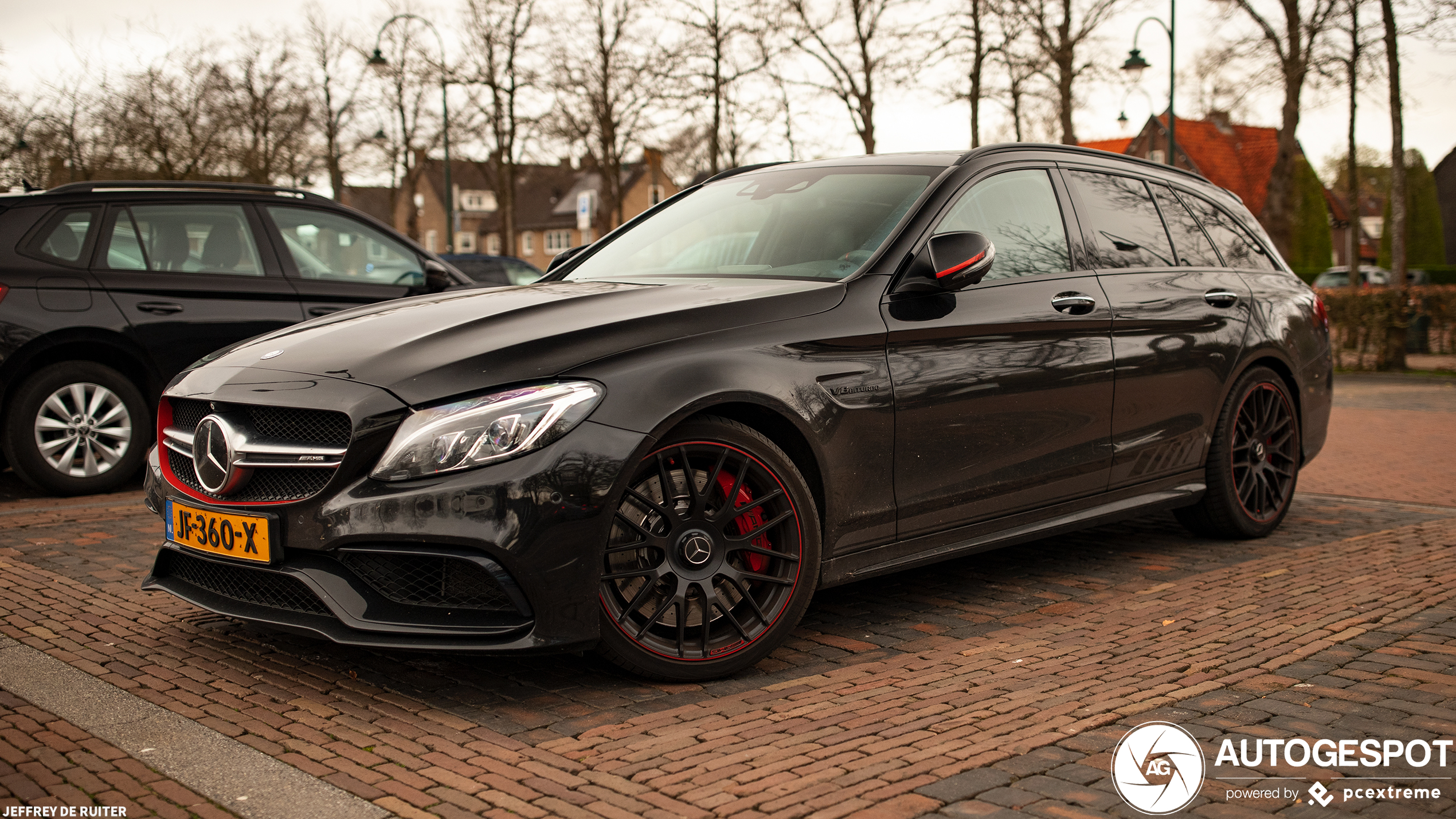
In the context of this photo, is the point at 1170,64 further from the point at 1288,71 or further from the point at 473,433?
the point at 473,433

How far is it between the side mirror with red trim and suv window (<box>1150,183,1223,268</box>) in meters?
1.93

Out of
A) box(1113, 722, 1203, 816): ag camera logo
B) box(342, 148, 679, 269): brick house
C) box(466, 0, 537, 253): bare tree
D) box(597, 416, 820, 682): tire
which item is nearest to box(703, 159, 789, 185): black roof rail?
box(597, 416, 820, 682): tire

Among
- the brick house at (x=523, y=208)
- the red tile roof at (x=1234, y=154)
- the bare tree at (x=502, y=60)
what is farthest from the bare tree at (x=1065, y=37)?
the brick house at (x=523, y=208)

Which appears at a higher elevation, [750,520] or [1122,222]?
[1122,222]

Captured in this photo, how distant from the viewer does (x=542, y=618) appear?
3312 millimetres

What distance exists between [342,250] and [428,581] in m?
5.00

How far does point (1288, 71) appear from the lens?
21.5 meters

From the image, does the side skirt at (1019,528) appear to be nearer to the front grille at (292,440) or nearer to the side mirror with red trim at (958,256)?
the side mirror with red trim at (958,256)

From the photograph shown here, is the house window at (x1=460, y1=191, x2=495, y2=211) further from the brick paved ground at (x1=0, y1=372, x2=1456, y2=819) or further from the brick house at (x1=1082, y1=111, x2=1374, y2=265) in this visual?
the brick paved ground at (x1=0, y1=372, x2=1456, y2=819)

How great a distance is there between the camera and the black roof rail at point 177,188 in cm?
702

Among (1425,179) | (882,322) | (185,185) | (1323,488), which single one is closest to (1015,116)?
(1323,488)

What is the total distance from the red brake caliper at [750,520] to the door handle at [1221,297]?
291 centimetres

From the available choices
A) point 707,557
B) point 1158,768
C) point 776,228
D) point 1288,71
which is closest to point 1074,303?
point 776,228

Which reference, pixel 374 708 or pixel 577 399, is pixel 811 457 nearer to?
pixel 577 399
